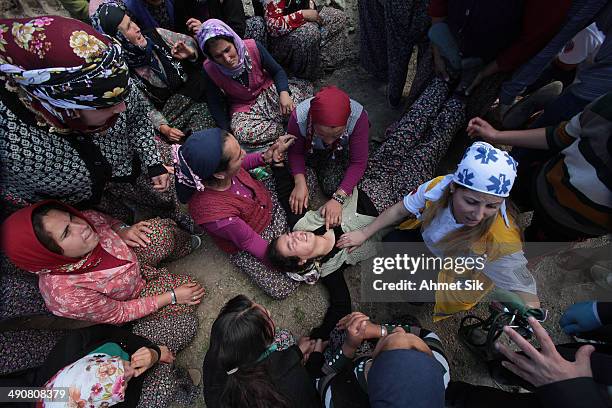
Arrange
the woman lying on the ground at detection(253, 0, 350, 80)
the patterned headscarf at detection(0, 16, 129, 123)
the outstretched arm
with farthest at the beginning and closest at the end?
the woman lying on the ground at detection(253, 0, 350, 80), the outstretched arm, the patterned headscarf at detection(0, 16, 129, 123)

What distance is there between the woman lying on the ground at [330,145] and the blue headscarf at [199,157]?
76 centimetres

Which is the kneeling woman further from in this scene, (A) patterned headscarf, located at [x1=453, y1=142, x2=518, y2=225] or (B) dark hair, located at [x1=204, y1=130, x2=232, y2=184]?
(B) dark hair, located at [x1=204, y1=130, x2=232, y2=184]

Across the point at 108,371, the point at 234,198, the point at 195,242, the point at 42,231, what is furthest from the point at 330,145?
the point at 108,371

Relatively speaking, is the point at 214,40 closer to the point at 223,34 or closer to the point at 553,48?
the point at 223,34

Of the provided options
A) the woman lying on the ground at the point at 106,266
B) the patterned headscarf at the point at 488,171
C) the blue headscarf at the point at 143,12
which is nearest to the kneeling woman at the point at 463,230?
the patterned headscarf at the point at 488,171

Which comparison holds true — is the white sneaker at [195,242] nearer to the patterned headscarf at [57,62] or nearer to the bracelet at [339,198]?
the bracelet at [339,198]

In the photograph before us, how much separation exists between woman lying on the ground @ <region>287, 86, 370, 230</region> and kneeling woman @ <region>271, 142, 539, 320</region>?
13.5 inches

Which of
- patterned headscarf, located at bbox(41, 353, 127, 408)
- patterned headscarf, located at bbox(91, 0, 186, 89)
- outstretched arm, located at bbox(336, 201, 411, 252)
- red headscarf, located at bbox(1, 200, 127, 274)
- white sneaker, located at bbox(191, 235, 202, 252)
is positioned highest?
patterned headscarf, located at bbox(91, 0, 186, 89)

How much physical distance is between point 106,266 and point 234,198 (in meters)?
0.97

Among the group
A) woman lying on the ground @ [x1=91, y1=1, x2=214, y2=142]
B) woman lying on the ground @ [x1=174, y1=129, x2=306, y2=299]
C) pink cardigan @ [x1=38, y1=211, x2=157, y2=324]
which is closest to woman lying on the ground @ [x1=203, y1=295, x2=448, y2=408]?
woman lying on the ground @ [x1=174, y1=129, x2=306, y2=299]

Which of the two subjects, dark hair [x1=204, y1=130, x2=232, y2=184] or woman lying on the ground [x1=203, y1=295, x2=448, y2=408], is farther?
dark hair [x1=204, y1=130, x2=232, y2=184]

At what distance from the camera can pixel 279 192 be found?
121 inches

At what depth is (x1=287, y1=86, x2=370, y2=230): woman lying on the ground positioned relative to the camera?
250cm

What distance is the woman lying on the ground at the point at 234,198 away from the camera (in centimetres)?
219
